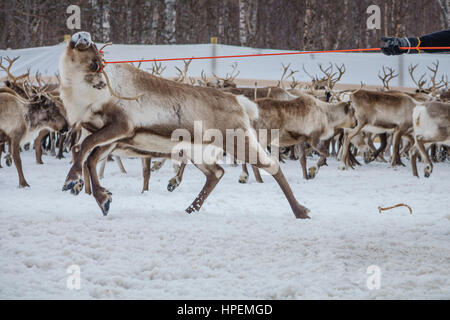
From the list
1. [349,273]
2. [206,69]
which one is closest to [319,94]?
[206,69]

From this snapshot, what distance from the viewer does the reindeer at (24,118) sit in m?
6.05

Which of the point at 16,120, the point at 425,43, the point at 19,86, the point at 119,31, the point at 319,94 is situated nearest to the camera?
the point at 425,43

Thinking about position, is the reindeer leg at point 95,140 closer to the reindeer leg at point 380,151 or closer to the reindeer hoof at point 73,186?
the reindeer hoof at point 73,186

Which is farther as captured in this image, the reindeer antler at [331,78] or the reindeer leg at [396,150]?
the reindeer antler at [331,78]

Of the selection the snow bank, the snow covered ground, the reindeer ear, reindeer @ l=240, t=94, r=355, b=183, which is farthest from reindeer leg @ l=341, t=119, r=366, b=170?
the snow bank

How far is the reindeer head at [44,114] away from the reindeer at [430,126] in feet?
14.9

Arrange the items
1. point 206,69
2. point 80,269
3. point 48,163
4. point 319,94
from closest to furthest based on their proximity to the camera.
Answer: point 80,269
point 48,163
point 319,94
point 206,69

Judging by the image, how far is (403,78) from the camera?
12.0m

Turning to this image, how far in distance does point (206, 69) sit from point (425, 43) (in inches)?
328

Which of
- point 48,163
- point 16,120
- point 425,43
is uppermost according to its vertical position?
point 425,43

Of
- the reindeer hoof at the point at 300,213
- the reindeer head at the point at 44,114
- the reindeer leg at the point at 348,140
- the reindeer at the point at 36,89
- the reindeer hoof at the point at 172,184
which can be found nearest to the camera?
the reindeer hoof at the point at 300,213

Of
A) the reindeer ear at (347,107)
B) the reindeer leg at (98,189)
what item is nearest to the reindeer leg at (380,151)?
the reindeer ear at (347,107)

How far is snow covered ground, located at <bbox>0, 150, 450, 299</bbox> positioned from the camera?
86.9 inches
